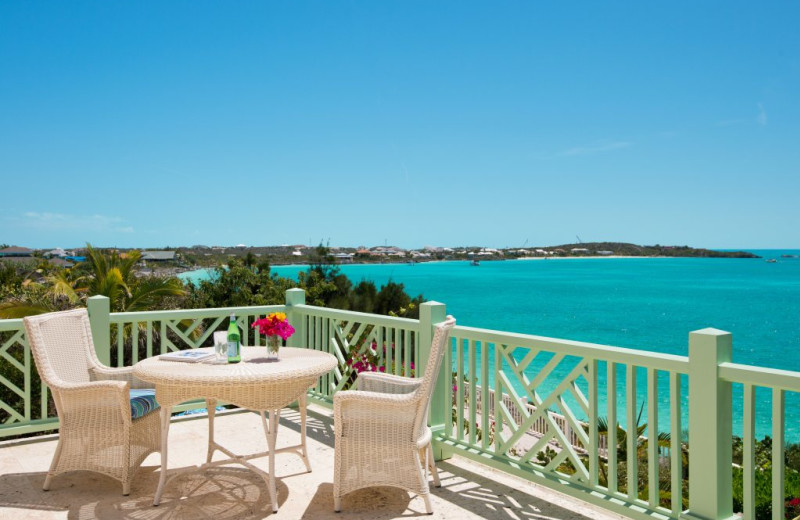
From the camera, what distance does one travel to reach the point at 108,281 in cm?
1083

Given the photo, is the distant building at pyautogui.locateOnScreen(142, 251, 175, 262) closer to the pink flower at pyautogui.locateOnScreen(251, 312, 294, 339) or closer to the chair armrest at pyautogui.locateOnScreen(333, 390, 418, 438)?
the pink flower at pyautogui.locateOnScreen(251, 312, 294, 339)

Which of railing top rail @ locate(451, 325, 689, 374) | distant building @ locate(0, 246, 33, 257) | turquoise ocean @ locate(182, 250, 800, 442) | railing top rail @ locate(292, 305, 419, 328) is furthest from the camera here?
turquoise ocean @ locate(182, 250, 800, 442)

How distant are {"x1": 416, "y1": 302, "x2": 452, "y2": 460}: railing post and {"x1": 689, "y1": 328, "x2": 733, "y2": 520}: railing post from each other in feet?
5.67

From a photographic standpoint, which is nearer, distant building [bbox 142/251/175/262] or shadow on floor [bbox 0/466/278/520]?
shadow on floor [bbox 0/466/278/520]

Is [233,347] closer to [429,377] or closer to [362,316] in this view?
[429,377]

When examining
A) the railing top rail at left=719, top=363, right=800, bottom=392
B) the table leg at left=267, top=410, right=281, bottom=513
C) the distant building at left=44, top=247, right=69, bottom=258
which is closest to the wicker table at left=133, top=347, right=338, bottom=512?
the table leg at left=267, top=410, right=281, bottom=513

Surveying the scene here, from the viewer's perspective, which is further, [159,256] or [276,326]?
[159,256]

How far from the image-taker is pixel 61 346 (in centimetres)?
369

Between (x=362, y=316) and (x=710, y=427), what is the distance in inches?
112

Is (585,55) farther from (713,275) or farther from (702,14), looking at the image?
(713,275)

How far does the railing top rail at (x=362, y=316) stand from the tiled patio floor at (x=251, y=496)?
1030 millimetres

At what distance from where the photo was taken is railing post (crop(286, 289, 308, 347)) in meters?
5.65

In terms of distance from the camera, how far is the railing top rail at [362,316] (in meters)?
4.32

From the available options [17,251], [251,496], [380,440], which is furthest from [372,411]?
[17,251]
